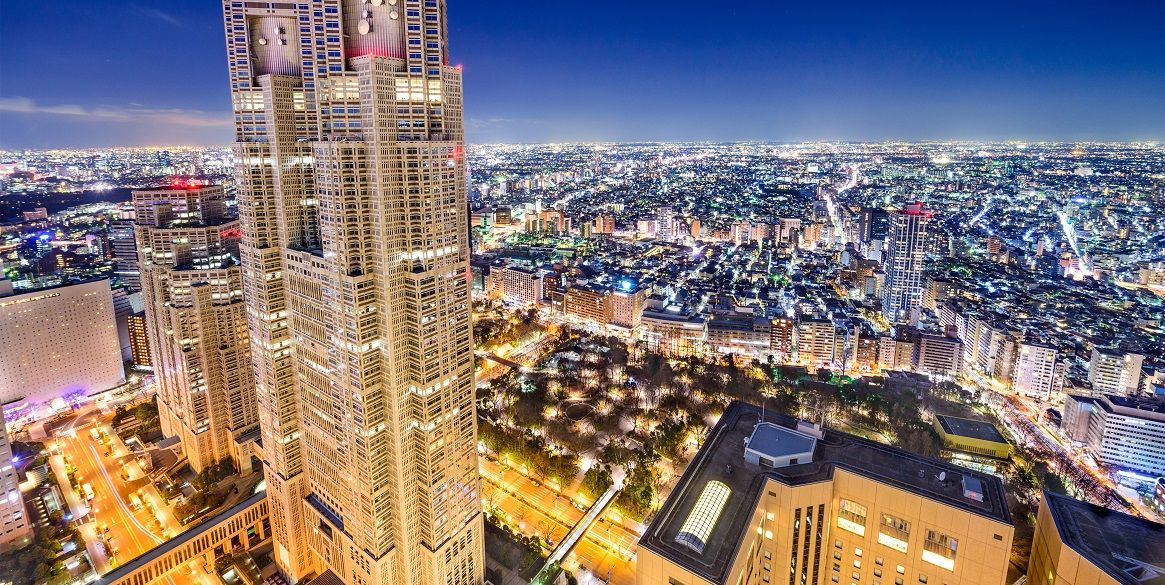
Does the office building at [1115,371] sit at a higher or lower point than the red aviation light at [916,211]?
lower

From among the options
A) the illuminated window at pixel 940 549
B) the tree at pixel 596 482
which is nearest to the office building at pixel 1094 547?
the illuminated window at pixel 940 549

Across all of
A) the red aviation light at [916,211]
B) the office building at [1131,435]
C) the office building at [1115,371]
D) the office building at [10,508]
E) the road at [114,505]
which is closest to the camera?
the office building at [10,508]

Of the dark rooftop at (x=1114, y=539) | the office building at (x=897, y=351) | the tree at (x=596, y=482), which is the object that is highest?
the dark rooftop at (x=1114, y=539)

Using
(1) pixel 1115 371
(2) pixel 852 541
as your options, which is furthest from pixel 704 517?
(1) pixel 1115 371

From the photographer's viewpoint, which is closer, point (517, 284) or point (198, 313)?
point (198, 313)

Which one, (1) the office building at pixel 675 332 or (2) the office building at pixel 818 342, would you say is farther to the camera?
(1) the office building at pixel 675 332

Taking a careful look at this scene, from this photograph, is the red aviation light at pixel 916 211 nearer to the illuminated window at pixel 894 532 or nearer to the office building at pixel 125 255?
the illuminated window at pixel 894 532

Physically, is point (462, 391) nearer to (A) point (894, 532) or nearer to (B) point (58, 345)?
(A) point (894, 532)

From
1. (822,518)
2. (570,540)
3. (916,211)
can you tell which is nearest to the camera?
(822,518)
